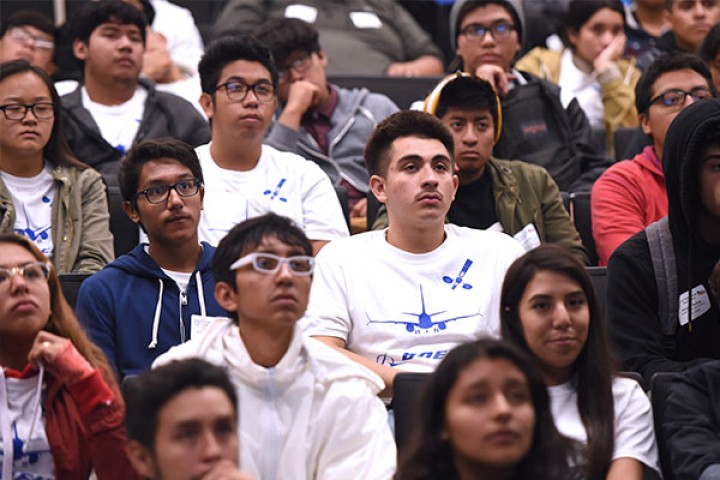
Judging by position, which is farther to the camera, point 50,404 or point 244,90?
point 244,90

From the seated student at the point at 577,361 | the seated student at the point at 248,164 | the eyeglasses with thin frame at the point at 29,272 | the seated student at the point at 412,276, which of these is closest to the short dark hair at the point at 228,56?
the seated student at the point at 248,164

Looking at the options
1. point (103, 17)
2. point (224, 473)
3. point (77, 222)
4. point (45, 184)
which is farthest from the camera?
point (103, 17)

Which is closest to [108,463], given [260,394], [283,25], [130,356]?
[260,394]

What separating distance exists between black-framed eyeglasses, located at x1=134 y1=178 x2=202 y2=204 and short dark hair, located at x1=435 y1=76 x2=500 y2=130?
1.01 metres

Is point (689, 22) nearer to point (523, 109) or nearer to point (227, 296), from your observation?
point (523, 109)

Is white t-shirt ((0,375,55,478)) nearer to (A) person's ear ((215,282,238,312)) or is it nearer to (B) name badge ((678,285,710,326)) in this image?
(A) person's ear ((215,282,238,312))

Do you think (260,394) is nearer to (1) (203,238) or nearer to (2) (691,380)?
(2) (691,380)

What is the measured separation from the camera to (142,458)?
8.61 ft

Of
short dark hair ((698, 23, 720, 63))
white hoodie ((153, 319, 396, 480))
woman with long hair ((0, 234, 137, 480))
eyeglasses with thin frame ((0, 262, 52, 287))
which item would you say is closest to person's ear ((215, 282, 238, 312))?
white hoodie ((153, 319, 396, 480))

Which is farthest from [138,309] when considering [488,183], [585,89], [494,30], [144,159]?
[585,89]

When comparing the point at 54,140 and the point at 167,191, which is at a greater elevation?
the point at 54,140

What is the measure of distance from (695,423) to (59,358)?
1.51 metres

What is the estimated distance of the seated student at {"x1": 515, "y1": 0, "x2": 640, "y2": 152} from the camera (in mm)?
6078

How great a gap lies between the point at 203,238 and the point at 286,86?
1.25 m
